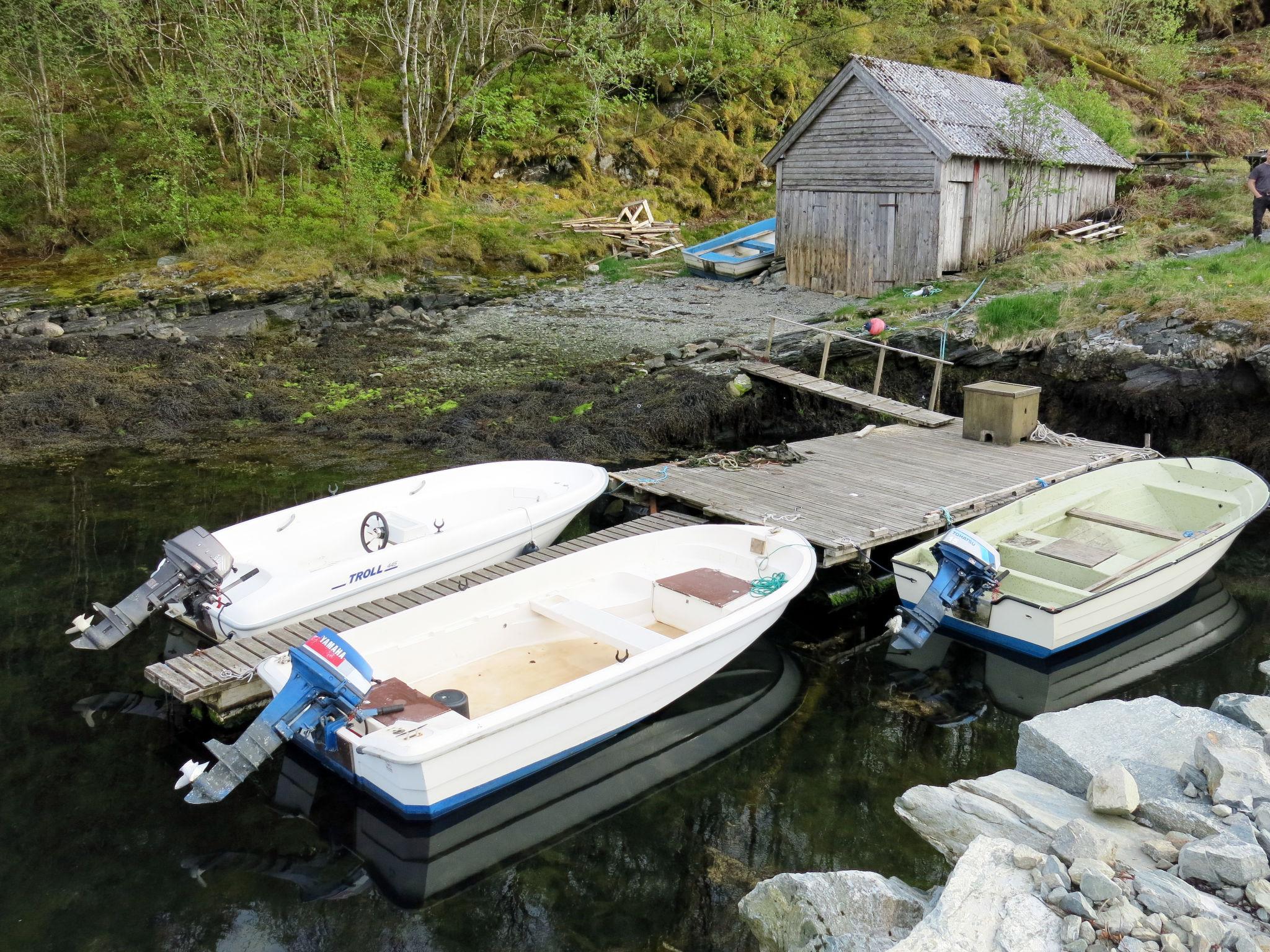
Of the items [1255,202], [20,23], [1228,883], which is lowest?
[1228,883]

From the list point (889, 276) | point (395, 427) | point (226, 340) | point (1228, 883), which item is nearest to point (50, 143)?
point (226, 340)

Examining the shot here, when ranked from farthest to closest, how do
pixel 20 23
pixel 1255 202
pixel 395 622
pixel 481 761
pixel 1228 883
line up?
pixel 20 23, pixel 1255 202, pixel 395 622, pixel 481 761, pixel 1228 883

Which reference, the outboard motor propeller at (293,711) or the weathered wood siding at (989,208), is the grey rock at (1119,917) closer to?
the outboard motor propeller at (293,711)

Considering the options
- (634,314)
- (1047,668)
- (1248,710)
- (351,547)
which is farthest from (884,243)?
(1248,710)

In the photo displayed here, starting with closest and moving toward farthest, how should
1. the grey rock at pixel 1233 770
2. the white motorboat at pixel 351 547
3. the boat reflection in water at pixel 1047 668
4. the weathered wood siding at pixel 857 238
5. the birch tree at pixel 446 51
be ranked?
the grey rock at pixel 1233 770
the white motorboat at pixel 351 547
the boat reflection in water at pixel 1047 668
the weathered wood siding at pixel 857 238
the birch tree at pixel 446 51

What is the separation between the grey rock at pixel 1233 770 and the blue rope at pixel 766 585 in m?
3.35

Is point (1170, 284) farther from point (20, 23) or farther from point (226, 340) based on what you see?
point (20, 23)

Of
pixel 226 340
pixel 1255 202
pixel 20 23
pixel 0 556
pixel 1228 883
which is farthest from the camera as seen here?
pixel 20 23

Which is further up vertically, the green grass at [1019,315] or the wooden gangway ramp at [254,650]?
the green grass at [1019,315]

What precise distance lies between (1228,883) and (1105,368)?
11.0 metres

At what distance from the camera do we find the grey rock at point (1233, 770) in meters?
4.88

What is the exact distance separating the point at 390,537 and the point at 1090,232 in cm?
1805

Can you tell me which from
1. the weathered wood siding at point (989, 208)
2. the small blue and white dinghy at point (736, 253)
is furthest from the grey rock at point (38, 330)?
the weathered wood siding at point (989, 208)

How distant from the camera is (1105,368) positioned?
546 inches
